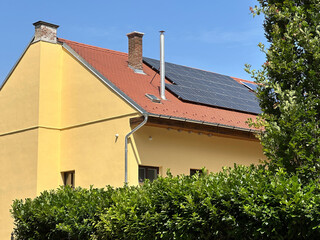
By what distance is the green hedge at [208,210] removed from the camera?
331 inches

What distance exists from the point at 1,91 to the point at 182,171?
27.6 feet

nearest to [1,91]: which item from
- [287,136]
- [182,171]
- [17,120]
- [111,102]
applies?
[17,120]

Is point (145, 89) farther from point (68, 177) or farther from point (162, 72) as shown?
point (68, 177)

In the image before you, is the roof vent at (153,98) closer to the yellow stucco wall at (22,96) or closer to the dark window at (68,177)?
the dark window at (68,177)

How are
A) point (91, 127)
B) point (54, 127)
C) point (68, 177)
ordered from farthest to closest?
1. point (54, 127)
2. point (68, 177)
3. point (91, 127)

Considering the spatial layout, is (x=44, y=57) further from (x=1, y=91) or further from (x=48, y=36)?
(x=1, y=91)

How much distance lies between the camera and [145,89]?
61.0ft

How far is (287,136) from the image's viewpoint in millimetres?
8820

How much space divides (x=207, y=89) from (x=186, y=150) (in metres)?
4.07

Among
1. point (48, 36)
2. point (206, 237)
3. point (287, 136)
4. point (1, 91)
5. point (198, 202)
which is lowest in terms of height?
point (206, 237)

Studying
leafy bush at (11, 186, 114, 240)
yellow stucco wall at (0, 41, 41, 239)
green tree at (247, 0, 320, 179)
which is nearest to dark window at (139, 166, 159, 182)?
leafy bush at (11, 186, 114, 240)

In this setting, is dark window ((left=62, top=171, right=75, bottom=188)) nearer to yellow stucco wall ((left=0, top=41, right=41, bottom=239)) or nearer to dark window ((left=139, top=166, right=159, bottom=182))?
yellow stucco wall ((left=0, top=41, right=41, bottom=239))

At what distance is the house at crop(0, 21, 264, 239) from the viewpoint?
16922 millimetres

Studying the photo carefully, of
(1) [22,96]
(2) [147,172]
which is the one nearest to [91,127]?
(2) [147,172]
